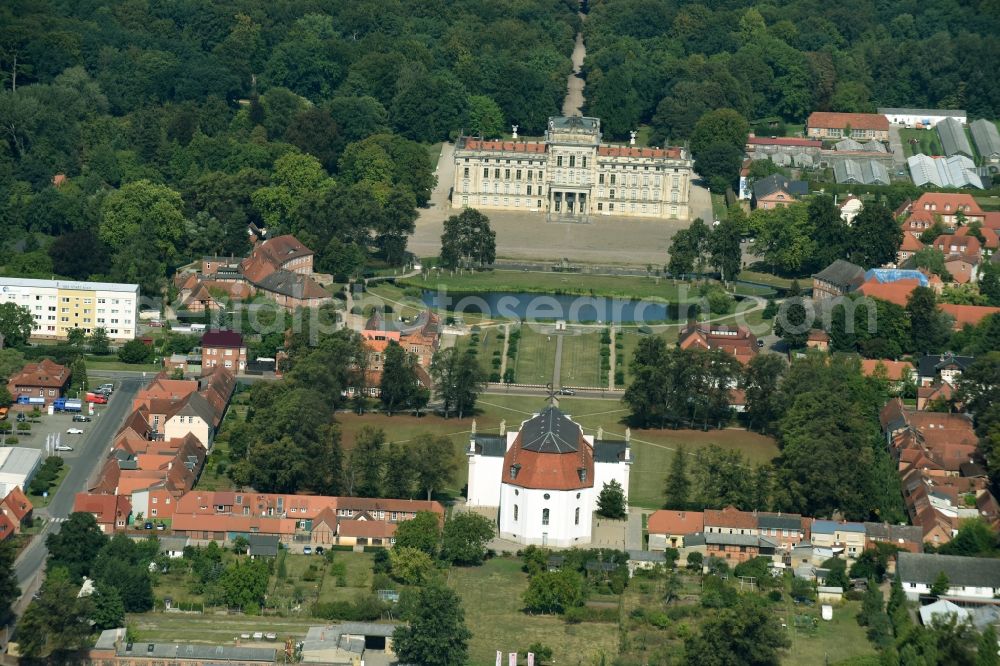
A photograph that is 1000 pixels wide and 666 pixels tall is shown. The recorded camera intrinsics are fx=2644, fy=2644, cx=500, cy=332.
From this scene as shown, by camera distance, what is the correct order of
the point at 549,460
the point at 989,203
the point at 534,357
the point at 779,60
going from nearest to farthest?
the point at 549,460, the point at 534,357, the point at 989,203, the point at 779,60

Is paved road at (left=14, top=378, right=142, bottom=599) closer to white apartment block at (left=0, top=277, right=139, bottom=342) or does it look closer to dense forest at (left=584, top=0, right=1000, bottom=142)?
white apartment block at (left=0, top=277, right=139, bottom=342)

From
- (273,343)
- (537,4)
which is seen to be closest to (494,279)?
(273,343)

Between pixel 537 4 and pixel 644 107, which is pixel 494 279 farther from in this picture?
pixel 537 4

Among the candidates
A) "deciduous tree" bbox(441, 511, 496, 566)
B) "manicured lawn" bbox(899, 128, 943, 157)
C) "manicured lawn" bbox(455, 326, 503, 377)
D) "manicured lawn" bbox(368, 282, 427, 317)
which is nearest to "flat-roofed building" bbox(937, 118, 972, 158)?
"manicured lawn" bbox(899, 128, 943, 157)

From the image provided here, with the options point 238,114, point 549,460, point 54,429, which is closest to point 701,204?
point 238,114

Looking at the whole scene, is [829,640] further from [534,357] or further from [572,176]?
[572,176]

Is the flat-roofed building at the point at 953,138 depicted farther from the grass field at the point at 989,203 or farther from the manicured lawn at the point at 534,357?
the manicured lawn at the point at 534,357
